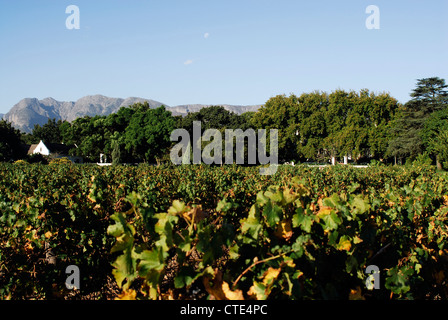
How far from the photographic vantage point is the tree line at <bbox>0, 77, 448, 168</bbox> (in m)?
44.7

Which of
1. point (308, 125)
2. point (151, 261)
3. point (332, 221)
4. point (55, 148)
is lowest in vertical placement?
point (151, 261)

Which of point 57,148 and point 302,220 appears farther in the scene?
point 57,148

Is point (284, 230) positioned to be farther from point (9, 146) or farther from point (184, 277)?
point (9, 146)

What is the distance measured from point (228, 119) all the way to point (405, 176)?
127ft

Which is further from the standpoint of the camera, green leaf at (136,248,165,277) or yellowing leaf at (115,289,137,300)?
yellowing leaf at (115,289,137,300)

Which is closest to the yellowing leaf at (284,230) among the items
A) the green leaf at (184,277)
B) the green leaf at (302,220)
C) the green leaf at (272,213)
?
the green leaf at (302,220)

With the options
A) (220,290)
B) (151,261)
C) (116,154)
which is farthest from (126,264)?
(116,154)

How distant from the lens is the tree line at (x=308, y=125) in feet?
147

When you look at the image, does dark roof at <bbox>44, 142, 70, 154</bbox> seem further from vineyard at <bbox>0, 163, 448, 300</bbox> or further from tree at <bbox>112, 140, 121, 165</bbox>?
vineyard at <bbox>0, 163, 448, 300</bbox>

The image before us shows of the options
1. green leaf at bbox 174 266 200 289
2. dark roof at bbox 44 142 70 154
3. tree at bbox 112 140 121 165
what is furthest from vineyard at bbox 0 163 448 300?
dark roof at bbox 44 142 70 154

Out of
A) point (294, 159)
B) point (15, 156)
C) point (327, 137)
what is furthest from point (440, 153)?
point (15, 156)

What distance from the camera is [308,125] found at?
48.2m

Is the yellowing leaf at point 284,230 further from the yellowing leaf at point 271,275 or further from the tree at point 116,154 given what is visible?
the tree at point 116,154

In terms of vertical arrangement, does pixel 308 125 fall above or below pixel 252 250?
above
